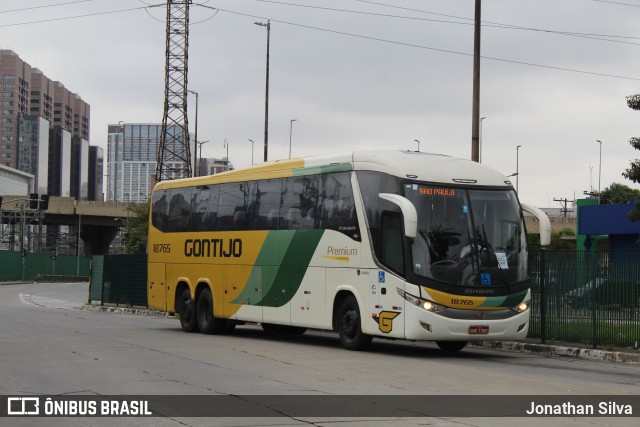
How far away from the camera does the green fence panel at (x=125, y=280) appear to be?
36.2 metres

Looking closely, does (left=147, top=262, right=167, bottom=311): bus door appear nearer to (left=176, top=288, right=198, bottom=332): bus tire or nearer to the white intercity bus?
(left=176, top=288, right=198, bottom=332): bus tire

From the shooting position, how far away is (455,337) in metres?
16.8

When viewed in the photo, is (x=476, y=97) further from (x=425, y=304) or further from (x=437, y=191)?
(x=425, y=304)

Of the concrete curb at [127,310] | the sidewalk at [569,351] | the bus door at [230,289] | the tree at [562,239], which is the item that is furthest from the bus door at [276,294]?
the tree at [562,239]

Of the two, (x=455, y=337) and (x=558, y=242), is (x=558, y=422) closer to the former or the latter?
(x=455, y=337)

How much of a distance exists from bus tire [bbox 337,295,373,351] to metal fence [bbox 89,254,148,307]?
1886cm

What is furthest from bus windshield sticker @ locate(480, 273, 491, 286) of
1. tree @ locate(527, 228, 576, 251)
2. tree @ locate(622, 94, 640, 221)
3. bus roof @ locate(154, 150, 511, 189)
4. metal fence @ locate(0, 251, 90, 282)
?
metal fence @ locate(0, 251, 90, 282)

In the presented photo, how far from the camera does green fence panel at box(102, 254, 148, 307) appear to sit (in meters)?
36.2

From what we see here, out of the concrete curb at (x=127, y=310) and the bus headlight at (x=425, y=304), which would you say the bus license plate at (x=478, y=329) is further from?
the concrete curb at (x=127, y=310)

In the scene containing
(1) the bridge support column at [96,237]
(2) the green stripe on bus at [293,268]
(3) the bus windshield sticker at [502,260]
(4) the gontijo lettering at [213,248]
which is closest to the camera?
(3) the bus windshield sticker at [502,260]

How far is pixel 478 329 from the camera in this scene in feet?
55.2

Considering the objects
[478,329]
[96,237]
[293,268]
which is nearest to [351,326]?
[293,268]

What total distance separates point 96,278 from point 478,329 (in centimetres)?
2841

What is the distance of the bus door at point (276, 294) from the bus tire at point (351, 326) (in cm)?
200
